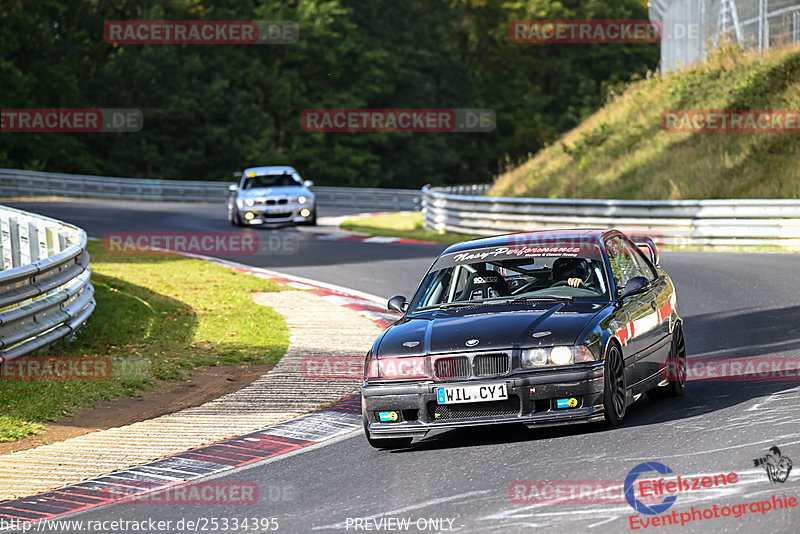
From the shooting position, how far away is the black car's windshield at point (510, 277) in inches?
347

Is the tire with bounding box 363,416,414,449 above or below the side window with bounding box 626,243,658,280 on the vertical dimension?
below

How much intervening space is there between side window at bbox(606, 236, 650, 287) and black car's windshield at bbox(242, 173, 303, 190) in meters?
21.8

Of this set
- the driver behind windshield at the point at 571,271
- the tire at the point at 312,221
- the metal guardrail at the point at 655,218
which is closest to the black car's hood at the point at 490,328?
the driver behind windshield at the point at 571,271

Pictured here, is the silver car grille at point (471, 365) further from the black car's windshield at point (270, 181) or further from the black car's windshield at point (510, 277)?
the black car's windshield at point (270, 181)

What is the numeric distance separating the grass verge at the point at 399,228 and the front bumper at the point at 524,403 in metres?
17.6

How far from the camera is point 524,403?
7.57 m

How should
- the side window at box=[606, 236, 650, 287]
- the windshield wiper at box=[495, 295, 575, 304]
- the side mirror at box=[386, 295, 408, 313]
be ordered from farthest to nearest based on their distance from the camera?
the side mirror at box=[386, 295, 408, 313], the side window at box=[606, 236, 650, 287], the windshield wiper at box=[495, 295, 575, 304]

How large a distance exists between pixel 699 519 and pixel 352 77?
6358 centimetres

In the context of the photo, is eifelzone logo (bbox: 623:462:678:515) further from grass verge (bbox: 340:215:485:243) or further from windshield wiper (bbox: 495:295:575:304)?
grass verge (bbox: 340:215:485:243)

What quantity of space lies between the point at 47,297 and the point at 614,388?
253 inches

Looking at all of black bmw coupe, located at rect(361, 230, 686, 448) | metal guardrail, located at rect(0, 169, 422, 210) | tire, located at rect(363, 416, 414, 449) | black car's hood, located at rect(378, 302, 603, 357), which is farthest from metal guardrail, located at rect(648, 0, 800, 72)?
tire, located at rect(363, 416, 414, 449)

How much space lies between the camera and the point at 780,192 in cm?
2562

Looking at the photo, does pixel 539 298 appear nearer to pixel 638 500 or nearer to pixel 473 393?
pixel 473 393

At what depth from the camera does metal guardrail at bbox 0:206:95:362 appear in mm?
10953
